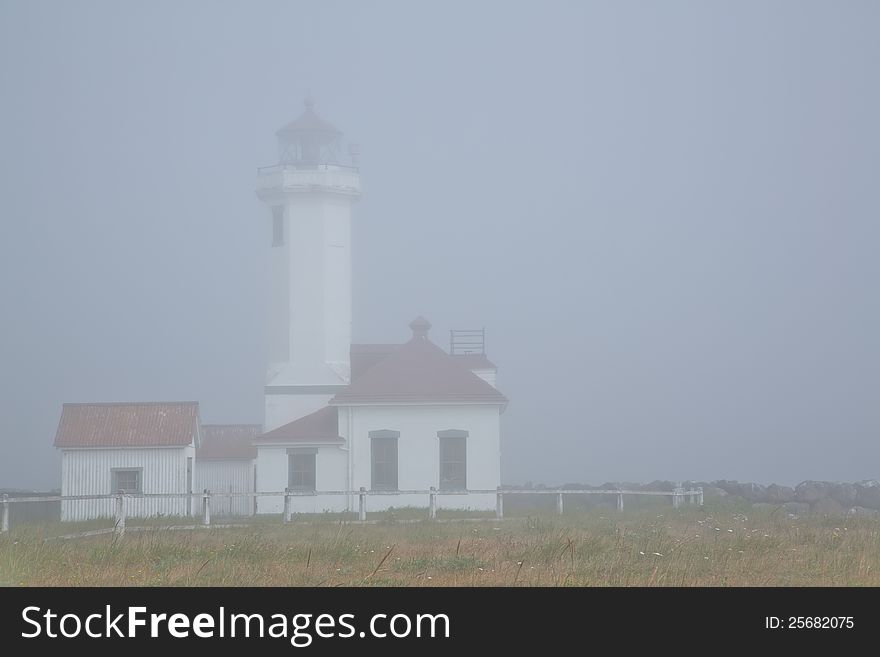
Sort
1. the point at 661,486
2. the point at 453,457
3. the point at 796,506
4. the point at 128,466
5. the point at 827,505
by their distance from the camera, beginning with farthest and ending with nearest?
the point at 661,486 < the point at 827,505 < the point at 453,457 < the point at 796,506 < the point at 128,466

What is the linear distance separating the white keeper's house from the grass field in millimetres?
13561

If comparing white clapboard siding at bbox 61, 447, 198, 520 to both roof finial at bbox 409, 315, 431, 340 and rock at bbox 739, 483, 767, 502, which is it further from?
rock at bbox 739, 483, 767, 502

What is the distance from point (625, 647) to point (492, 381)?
103ft

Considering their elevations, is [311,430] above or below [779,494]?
above

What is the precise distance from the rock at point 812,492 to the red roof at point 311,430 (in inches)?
526

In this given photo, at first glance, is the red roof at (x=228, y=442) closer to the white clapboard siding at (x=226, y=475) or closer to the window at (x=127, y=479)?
the white clapboard siding at (x=226, y=475)

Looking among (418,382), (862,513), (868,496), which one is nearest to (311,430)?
(418,382)

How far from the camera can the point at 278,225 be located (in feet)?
135

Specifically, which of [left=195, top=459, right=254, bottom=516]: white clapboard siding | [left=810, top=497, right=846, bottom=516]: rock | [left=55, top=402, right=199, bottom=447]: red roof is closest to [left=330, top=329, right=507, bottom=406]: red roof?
[left=55, top=402, right=199, bottom=447]: red roof

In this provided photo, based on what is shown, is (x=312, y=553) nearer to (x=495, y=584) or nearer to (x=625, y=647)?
(x=495, y=584)

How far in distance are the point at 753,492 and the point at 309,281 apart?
15.0 m

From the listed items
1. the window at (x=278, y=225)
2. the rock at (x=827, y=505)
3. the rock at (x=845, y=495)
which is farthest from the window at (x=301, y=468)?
the rock at (x=845, y=495)

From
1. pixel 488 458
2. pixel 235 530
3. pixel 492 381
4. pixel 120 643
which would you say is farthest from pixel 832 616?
Answer: pixel 492 381

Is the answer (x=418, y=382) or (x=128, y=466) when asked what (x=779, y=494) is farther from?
(x=128, y=466)
